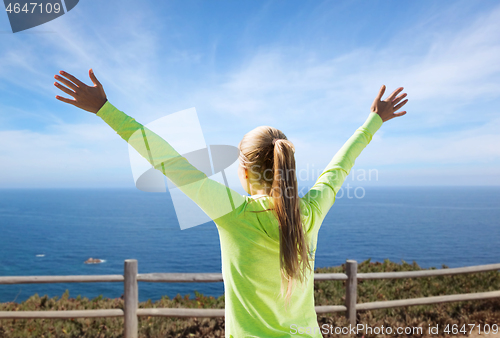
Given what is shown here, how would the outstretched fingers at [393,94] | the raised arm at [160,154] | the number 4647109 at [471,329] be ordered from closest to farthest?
the raised arm at [160,154] < the outstretched fingers at [393,94] < the number 4647109 at [471,329]

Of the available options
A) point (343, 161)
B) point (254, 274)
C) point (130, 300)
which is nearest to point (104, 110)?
point (254, 274)

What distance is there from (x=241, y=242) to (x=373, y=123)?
118 centimetres

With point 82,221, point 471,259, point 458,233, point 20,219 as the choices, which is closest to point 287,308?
point 471,259

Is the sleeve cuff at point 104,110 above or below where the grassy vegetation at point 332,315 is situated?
above

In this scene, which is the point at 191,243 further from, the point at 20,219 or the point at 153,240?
the point at 20,219

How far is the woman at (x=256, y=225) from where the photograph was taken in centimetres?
107

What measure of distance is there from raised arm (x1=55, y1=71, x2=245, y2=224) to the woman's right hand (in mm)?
1198

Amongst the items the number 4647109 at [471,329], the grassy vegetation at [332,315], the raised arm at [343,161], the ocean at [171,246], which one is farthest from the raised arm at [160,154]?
the ocean at [171,246]

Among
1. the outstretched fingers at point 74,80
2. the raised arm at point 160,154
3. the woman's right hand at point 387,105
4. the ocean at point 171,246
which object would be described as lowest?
the ocean at point 171,246

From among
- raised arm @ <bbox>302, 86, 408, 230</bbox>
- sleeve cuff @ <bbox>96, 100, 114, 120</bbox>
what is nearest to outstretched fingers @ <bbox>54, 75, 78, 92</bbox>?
sleeve cuff @ <bbox>96, 100, 114, 120</bbox>

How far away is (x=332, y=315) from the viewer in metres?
5.31

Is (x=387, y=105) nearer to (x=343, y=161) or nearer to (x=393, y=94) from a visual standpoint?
(x=393, y=94)

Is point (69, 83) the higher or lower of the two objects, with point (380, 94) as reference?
lower

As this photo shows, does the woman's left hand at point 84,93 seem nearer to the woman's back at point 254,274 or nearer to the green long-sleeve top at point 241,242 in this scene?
the green long-sleeve top at point 241,242
